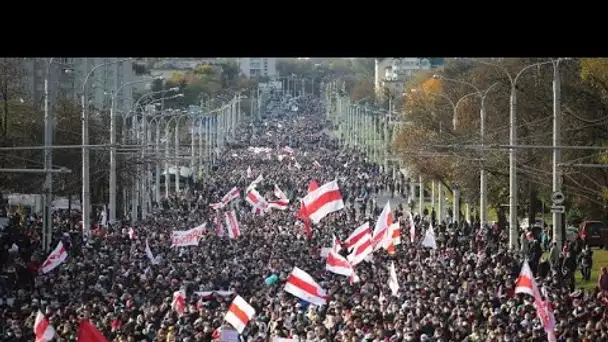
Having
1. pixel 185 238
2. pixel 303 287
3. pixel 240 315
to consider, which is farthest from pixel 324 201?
pixel 240 315

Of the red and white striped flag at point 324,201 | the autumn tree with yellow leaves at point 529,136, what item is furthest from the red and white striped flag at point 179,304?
the autumn tree with yellow leaves at point 529,136

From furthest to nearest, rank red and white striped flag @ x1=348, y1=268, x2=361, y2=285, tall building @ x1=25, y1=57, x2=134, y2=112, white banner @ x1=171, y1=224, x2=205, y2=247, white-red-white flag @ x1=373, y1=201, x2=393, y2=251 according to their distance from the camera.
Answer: tall building @ x1=25, y1=57, x2=134, y2=112, white banner @ x1=171, y1=224, x2=205, y2=247, white-red-white flag @ x1=373, y1=201, x2=393, y2=251, red and white striped flag @ x1=348, y1=268, x2=361, y2=285

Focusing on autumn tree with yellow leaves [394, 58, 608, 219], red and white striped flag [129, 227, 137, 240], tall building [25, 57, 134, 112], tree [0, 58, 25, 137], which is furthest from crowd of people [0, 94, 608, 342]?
tall building [25, 57, 134, 112]

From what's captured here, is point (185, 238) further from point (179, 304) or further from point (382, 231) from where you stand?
point (179, 304)

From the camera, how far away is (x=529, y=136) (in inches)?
1934

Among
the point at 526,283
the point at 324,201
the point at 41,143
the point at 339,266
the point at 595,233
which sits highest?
the point at 526,283

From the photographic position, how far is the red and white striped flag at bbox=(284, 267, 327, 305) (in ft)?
87.4

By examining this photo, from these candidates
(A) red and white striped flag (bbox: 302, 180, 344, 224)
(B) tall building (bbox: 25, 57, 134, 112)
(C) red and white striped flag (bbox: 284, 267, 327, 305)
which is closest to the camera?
(C) red and white striped flag (bbox: 284, 267, 327, 305)

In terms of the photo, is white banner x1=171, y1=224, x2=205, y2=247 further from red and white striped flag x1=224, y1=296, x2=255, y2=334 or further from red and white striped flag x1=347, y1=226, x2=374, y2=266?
red and white striped flag x1=224, y1=296, x2=255, y2=334

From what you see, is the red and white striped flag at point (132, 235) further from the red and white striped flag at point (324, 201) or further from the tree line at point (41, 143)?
the red and white striped flag at point (324, 201)

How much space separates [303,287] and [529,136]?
23.6m

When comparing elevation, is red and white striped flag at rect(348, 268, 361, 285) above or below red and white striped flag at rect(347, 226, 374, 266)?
below

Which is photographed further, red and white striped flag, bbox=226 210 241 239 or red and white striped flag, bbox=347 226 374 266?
red and white striped flag, bbox=226 210 241 239

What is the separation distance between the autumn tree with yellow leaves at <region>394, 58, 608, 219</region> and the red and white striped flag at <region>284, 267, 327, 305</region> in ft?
46.4
